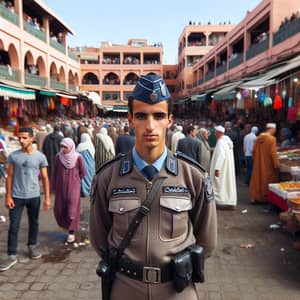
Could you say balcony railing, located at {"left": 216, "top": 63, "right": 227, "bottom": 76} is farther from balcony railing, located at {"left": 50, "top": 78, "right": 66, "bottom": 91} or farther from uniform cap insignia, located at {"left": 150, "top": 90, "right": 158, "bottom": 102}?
uniform cap insignia, located at {"left": 150, "top": 90, "right": 158, "bottom": 102}

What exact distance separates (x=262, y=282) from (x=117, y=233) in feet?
9.40

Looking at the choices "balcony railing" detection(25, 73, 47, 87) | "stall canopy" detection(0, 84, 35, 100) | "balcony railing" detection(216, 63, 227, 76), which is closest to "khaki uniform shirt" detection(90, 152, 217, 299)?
"stall canopy" detection(0, 84, 35, 100)

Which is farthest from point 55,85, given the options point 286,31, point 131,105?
point 131,105

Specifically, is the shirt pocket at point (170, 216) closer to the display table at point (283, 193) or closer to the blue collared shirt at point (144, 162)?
the blue collared shirt at point (144, 162)

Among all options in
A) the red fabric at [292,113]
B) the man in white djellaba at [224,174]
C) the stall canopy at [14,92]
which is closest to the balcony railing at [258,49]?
the red fabric at [292,113]

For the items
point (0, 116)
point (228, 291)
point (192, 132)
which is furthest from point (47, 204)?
point (0, 116)

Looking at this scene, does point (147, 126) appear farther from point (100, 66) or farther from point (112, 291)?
point (100, 66)

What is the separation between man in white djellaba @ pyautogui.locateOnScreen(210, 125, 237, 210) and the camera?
676 centimetres

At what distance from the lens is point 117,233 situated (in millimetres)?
1783

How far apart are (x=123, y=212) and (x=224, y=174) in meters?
5.44

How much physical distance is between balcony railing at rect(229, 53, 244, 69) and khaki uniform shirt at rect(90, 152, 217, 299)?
1886 cm

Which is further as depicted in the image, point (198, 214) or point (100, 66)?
point (100, 66)

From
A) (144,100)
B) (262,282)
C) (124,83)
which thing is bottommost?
(262,282)

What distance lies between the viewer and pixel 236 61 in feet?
66.1
